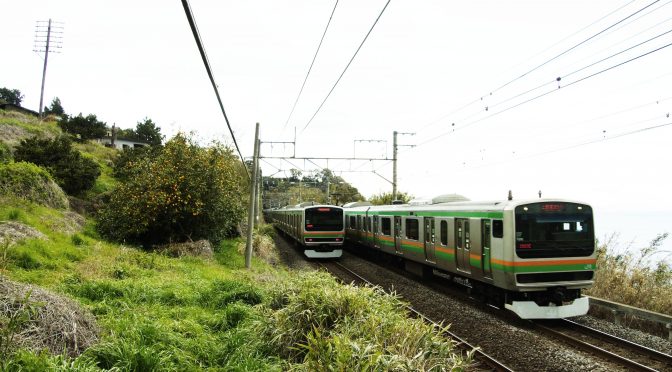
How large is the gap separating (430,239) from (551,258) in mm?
4706

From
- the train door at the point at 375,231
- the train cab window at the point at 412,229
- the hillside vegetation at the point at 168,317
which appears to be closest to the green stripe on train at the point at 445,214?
the train cab window at the point at 412,229

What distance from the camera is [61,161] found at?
21812mm

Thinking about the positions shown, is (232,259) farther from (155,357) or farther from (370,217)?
(155,357)

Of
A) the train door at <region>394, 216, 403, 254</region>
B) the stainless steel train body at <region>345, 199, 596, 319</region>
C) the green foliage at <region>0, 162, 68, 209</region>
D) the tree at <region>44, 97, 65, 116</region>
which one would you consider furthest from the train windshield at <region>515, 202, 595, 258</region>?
the tree at <region>44, 97, 65, 116</region>

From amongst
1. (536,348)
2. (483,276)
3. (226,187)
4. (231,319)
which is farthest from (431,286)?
(226,187)

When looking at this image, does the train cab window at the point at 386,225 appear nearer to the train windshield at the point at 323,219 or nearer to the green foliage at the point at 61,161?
the train windshield at the point at 323,219

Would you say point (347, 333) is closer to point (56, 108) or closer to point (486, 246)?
point (486, 246)

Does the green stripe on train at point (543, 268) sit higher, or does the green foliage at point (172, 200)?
the green foliage at point (172, 200)

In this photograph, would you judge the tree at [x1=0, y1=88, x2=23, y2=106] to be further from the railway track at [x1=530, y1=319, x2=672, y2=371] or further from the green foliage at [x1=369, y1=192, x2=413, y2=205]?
the railway track at [x1=530, y1=319, x2=672, y2=371]

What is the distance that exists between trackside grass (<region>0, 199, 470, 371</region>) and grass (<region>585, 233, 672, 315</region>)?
6.42 meters

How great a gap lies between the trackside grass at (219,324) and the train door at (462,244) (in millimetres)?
4319

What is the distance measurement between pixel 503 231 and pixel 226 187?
1338cm

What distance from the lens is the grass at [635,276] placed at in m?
10.8

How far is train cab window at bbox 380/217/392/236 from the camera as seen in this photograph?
1938cm
